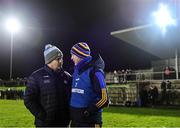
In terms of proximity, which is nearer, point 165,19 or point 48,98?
point 48,98

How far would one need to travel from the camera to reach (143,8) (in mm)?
42469

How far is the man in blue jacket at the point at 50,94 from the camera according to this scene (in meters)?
4.65

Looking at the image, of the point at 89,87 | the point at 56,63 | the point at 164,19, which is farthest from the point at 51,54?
the point at 164,19

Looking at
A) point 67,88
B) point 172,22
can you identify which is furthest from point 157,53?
point 67,88

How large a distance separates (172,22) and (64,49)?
62.1ft

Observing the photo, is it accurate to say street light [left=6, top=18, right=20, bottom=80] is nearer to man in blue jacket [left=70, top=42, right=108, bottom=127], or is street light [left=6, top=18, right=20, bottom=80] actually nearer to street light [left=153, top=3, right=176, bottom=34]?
street light [left=153, top=3, right=176, bottom=34]

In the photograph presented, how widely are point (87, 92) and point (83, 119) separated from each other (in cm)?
31

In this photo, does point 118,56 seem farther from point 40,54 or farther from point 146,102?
point 146,102

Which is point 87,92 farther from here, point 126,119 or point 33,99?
point 126,119

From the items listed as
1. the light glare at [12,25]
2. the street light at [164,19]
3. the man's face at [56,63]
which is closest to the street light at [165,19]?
the street light at [164,19]

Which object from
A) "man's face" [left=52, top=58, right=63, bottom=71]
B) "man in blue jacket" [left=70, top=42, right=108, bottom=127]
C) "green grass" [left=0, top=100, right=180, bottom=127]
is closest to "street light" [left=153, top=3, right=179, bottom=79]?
"green grass" [left=0, top=100, right=180, bottom=127]

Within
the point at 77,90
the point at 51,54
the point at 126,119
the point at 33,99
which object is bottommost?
the point at 126,119

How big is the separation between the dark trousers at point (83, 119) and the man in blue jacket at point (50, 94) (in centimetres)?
20

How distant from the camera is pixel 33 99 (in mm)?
4730
